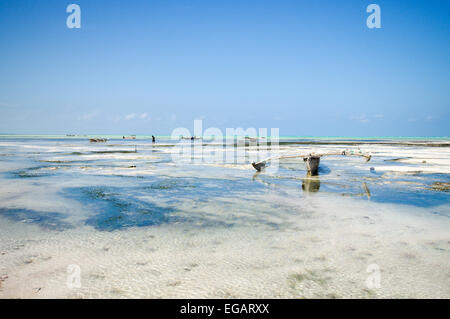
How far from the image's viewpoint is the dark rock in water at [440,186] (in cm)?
1153

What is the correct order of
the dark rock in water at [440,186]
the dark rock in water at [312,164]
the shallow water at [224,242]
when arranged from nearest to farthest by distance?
1. the shallow water at [224,242]
2. the dark rock in water at [440,186]
3. the dark rock in water at [312,164]

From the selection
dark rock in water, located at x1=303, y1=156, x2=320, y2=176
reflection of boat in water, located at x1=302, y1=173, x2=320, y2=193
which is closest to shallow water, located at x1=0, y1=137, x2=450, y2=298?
reflection of boat in water, located at x1=302, y1=173, x2=320, y2=193

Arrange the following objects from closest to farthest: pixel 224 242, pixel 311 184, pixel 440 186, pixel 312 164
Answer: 1. pixel 224 242
2. pixel 440 186
3. pixel 311 184
4. pixel 312 164

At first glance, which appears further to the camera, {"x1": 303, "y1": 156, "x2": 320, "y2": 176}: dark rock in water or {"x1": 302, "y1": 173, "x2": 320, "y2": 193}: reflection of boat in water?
{"x1": 303, "y1": 156, "x2": 320, "y2": 176}: dark rock in water

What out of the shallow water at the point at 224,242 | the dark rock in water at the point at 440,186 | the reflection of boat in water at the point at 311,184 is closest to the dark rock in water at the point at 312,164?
the reflection of boat in water at the point at 311,184

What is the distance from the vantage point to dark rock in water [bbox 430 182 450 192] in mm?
11531

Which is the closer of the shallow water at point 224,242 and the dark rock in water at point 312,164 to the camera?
the shallow water at point 224,242

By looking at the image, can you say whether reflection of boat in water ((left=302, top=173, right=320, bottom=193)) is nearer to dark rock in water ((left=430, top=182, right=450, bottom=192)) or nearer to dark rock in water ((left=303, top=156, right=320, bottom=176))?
dark rock in water ((left=303, top=156, right=320, bottom=176))

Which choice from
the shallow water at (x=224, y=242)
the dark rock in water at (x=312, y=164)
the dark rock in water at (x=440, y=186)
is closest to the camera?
the shallow water at (x=224, y=242)

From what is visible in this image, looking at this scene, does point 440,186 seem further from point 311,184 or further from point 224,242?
point 224,242

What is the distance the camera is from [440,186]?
12.2 m

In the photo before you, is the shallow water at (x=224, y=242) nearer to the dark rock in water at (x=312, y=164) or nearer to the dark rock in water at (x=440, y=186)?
the dark rock in water at (x=440, y=186)

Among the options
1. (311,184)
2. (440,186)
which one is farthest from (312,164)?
(440,186)
